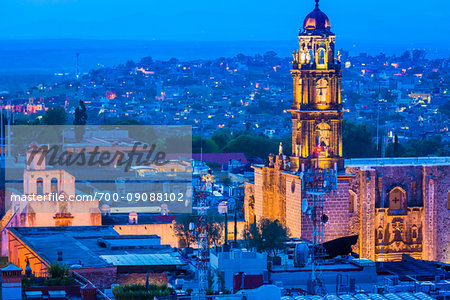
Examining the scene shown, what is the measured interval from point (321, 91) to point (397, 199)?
3.93m

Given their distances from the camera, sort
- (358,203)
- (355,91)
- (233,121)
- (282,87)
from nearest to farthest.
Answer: (358,203) → (233,121) → (355,91) → (282,87)

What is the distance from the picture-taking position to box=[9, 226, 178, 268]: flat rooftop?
30459 mm

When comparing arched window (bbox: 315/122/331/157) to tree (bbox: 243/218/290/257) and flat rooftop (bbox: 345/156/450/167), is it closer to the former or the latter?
flat rooftop (bbox: 345/156/450/167)

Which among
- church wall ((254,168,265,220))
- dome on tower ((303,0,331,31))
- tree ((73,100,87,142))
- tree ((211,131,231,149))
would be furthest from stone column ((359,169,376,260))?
tree ((211,131,231,149))

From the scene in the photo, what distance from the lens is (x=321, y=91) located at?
133 ft

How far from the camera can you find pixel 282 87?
15712 centimetres

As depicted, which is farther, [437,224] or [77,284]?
[437,224]

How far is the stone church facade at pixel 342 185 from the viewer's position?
40125mm

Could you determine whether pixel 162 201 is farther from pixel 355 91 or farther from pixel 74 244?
pixel 355 91

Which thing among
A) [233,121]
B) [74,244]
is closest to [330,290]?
[74,244]

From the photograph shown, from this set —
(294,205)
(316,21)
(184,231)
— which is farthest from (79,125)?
(294,205)

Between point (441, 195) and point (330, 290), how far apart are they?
1486cm

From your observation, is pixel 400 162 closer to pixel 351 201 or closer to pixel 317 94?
pixel 351 201

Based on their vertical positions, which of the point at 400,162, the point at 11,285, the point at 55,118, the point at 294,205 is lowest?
the point at 11,285
